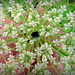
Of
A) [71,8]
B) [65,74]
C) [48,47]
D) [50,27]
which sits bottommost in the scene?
[65,74]

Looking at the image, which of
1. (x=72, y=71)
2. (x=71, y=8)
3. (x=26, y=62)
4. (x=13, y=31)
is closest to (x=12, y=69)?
(x=26, y=62)

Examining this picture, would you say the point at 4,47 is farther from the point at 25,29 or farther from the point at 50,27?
the point at 50,27

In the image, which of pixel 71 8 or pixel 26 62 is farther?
pixel 71 8

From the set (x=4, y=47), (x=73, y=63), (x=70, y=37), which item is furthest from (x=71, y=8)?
(x=4, y=47)

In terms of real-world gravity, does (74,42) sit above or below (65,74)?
above

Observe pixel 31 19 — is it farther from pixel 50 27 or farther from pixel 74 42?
pixel 74 42

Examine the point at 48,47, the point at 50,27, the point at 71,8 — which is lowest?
the point at 48,47

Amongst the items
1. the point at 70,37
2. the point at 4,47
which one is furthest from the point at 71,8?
the point at 4,47

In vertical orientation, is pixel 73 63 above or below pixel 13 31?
below
